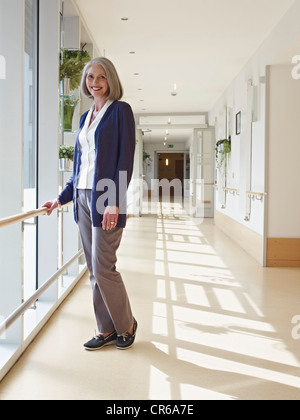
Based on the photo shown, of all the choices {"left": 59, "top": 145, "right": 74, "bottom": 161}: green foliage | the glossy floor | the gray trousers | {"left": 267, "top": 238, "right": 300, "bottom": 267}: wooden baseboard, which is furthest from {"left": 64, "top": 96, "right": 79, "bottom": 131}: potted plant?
{"left": 267, "top": 238, "right": 300, "bottom": 267}: wooden baseboard

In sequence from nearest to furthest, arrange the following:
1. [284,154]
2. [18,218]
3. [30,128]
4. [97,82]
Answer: [18,218] < [97,82] < [30,128] < [284,154]

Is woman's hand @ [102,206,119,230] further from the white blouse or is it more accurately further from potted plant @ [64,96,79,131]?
potted plant @ [64,96,79,131]

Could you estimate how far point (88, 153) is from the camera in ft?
7.70

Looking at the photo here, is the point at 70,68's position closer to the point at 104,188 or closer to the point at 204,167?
the point at 104,188

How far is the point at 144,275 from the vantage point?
4473mm

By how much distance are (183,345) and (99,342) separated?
521mm

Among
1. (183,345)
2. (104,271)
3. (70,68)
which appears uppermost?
(70,68)

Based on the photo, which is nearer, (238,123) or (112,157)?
(112,157)

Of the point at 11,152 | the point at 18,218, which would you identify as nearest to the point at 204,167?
the point at 11,152

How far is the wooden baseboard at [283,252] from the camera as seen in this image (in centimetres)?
507

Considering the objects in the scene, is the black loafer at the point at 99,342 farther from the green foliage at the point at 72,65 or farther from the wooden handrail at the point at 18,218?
the green foliage at the point at 72,65

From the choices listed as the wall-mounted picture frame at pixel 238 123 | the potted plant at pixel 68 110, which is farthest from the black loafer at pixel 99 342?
the wall-mounted picture frame at pixel 238 123

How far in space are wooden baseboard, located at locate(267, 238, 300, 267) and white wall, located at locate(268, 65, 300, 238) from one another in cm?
7

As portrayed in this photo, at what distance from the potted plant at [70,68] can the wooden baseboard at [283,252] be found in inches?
117
